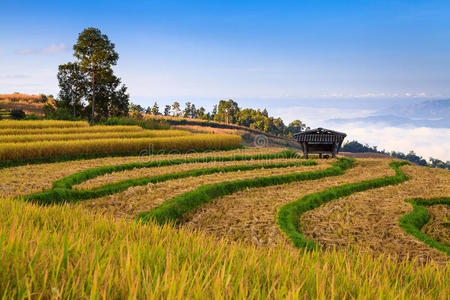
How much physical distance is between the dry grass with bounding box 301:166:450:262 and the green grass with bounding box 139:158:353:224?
2893 mm

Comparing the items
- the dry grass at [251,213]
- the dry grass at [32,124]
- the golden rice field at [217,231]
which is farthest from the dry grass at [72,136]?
the dry grass at [251,213]

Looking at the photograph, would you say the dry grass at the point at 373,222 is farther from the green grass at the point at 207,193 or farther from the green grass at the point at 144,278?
the green grass at the point at 144,278

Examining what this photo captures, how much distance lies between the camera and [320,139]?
2031cm

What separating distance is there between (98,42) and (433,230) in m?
41.6

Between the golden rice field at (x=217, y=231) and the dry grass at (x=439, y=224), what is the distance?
0.04m

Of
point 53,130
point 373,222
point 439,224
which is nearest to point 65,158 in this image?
point 53,130

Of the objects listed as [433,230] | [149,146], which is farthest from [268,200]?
[149,146]

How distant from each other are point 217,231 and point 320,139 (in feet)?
47.5

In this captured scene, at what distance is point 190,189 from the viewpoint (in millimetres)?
10445

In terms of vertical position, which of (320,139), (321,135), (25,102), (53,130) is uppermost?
(25,102)

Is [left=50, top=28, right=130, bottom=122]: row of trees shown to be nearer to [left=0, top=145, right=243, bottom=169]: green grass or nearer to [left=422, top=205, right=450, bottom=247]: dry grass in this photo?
[left=0, top=145, right=243, bottom=169]: green grass

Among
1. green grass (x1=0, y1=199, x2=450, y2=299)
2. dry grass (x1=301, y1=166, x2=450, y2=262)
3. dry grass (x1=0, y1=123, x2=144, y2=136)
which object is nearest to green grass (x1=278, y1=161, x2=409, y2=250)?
dry grass (x1=301, y1=166, x2=450, y2=262)

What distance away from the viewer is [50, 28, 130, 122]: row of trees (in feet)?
130

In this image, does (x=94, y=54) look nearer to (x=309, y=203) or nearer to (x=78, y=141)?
(x=78, y=141)
